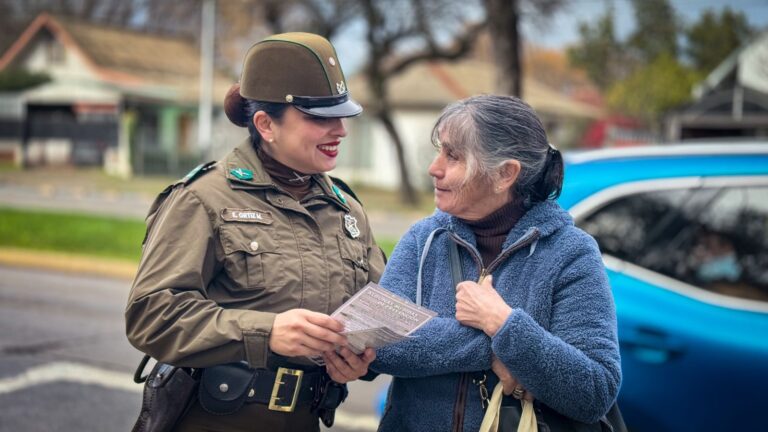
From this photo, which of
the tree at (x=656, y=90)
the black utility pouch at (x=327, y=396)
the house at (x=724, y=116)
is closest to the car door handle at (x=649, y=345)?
the black utility pouch at (x=327, y=396)

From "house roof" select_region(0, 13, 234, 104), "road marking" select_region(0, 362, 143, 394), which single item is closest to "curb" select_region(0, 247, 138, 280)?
"road marking" select_region(0, 362, 143, 394)

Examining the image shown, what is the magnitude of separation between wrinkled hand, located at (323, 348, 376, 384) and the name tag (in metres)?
0.43

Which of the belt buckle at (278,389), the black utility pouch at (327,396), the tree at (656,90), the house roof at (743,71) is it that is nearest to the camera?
the belt buckle at (278,389)

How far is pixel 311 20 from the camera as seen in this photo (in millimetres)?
24469

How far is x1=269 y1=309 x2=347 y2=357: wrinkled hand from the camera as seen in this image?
90.0 inches

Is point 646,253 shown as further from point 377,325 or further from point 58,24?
point 58,24

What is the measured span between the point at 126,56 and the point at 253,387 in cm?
3837

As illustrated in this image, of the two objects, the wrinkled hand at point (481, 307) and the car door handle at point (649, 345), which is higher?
the wrinkled hand at point (481, 307)

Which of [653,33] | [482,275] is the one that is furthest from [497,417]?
[653,33]

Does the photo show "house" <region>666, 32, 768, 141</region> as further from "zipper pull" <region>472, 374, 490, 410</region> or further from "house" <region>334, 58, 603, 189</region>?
"zipper pull" <region>472, 374, 490, 410</region>

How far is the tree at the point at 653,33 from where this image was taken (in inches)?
1780

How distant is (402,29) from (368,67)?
1.60 metres

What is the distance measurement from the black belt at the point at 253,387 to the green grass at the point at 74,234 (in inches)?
339

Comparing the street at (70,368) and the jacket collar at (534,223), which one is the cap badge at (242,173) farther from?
the street at (70,368)
